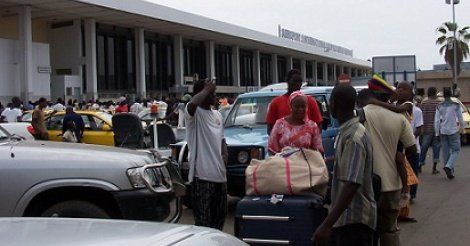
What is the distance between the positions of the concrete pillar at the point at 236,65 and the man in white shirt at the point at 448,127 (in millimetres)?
39704

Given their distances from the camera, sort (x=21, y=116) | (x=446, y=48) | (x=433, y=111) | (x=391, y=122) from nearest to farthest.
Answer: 1. (x=391, y=122)
2. (x=433, y=111)
3. (x=21, y=116)
4. (x=446, y=48)

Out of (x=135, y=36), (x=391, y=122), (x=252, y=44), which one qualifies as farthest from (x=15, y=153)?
(x=252, y=44)

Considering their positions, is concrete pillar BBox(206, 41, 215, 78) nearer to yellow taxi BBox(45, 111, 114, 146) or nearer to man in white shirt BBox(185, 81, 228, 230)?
yellow taxi BBox(45, 111, 114, 146)

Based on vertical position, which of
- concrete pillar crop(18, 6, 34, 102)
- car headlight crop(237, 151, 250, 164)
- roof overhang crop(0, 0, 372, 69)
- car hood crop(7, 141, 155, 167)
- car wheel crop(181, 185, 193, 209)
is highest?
roof overhang crop(0, 0, 372, 69)

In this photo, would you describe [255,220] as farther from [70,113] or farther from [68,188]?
[70,113]

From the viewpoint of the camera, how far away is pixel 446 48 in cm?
6456

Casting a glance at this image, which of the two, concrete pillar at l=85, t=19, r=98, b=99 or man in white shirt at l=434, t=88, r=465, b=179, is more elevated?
concrete pillar at l=85, t=19, r=98, b=99

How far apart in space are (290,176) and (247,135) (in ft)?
13.6

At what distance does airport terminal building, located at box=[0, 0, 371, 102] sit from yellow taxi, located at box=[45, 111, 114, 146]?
15146mm

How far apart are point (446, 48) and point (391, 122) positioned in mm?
63748

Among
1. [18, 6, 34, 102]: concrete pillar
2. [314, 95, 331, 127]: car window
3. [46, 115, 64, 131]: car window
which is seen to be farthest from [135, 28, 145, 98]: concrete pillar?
[314, 95, 331, 127]: car window

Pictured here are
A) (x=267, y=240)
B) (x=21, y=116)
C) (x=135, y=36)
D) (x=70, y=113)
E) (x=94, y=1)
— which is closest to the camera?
(x=267, y=240)

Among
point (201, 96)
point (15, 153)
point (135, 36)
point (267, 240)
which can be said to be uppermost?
point (135, 36)

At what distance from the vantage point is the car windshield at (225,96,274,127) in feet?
31.0
